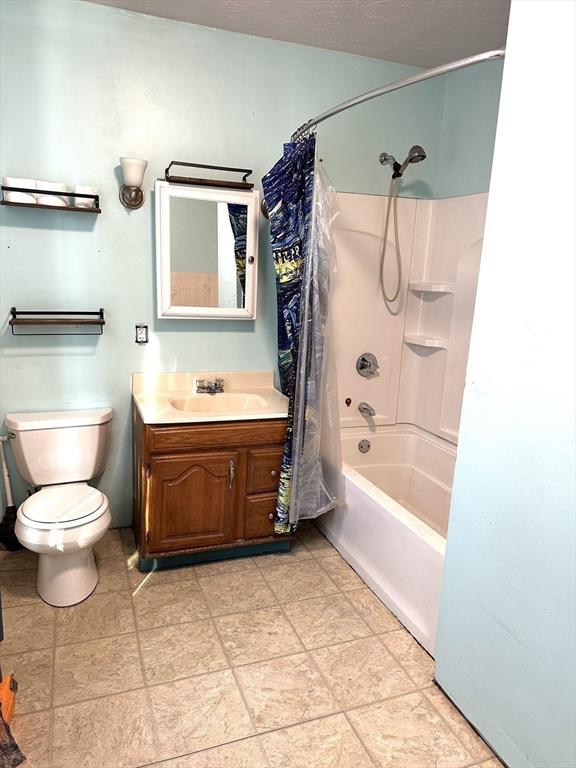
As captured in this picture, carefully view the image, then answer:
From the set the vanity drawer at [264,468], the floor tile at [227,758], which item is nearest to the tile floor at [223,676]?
the floor tile at [227,758]

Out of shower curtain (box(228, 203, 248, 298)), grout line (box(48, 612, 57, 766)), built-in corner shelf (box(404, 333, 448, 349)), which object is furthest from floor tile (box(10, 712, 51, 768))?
built-in corner shelf (box(404, 333, 448, 349))

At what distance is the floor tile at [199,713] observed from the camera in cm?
166

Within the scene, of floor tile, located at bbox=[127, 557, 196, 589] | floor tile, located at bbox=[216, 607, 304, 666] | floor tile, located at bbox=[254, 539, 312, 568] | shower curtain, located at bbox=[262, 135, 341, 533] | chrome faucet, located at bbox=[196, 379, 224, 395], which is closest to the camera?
floor tile, located at bbox=[216, 607, 304, 666]

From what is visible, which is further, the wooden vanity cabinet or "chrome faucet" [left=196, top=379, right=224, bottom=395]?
"chrome faucet" [left=196, top=379, right=224, bottom=395]

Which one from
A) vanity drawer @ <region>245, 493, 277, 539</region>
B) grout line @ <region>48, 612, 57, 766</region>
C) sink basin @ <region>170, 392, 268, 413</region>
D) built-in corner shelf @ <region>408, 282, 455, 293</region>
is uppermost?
built-in corner shelf @ <region>408, 282, 455, 293</region>

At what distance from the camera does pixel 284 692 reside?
1.87 metres

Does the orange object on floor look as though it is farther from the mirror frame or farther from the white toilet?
the mirror frame

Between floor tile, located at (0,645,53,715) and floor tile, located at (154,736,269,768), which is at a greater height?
floor tile, located at (0,645,53,715)

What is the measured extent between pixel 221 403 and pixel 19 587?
1238mm

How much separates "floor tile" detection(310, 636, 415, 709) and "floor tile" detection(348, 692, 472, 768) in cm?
4

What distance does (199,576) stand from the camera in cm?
253

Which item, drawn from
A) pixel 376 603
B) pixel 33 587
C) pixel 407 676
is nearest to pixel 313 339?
pixel 376 603

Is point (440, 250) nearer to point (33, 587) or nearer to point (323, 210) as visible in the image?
point (323, 210)

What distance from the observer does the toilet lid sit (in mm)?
2168
